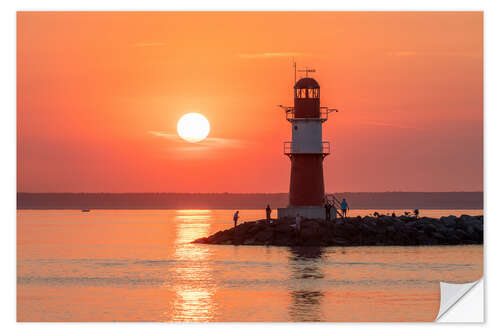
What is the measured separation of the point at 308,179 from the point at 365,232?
3.43 metres

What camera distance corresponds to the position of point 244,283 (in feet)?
95.2

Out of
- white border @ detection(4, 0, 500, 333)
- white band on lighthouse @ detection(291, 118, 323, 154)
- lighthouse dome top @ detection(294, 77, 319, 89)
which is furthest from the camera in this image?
lighthouse dome top @ detection(294, 77, 319, 89)

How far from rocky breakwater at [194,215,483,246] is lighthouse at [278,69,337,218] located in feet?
2.83

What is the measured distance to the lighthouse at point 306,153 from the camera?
3891 cm

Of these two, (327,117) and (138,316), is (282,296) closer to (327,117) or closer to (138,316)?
(138,316)

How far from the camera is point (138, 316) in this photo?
2267 centimetres

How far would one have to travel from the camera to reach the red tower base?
38.9 meters

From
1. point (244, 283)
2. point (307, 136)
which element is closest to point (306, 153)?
point (307, 136)

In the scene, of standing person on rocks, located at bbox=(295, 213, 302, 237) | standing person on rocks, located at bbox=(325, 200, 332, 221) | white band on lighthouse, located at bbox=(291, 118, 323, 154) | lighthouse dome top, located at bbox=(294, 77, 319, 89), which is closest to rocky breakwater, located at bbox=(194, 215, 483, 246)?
standing person on rocks, located at bbox=(295, 213, 302, 237)

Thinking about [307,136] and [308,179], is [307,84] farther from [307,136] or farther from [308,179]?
[308,179]

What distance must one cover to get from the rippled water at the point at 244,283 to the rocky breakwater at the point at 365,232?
0.56m

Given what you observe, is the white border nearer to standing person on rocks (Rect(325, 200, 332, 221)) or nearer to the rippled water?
the rippled water
